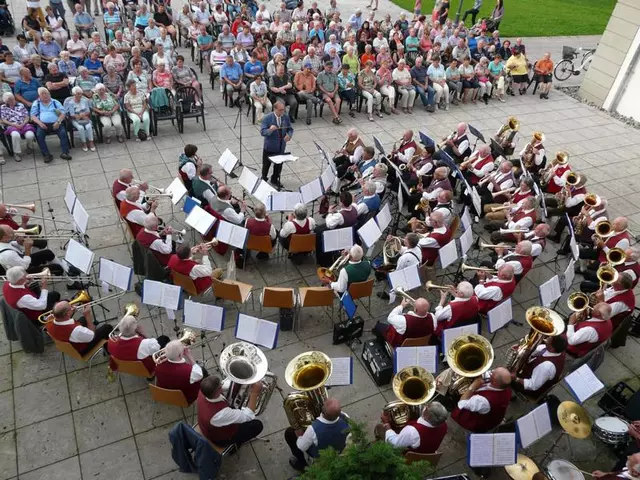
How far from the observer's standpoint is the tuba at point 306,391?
5.34 metres

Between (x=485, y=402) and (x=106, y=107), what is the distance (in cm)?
1040

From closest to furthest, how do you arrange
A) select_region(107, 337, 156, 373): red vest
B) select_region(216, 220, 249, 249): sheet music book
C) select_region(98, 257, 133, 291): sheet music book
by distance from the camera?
select_region(107, 337, 156, 373): red vest < select_region(98, 257, 133, 291): sheet music book < select_region(216, 220, 249, 249): sheet music book

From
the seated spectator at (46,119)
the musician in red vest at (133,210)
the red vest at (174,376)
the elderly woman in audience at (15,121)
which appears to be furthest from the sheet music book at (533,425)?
the elderly woman in audience at (15,121)

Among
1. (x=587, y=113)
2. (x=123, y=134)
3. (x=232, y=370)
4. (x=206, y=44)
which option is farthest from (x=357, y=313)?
(x=587, y=113)

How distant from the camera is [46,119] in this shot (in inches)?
422

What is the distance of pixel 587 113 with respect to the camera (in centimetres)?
1606

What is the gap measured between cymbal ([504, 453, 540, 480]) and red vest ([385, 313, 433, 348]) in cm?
182

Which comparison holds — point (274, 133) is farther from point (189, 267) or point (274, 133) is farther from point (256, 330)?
point (256, 330)

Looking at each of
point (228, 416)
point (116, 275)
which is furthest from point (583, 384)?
point (116, 275)

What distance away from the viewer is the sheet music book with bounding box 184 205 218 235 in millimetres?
7555

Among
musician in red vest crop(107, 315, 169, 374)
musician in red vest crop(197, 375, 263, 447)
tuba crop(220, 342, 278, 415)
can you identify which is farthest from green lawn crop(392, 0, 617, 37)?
musician in red vest crop(197, 375, 263, 447)

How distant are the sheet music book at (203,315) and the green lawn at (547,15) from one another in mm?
23241

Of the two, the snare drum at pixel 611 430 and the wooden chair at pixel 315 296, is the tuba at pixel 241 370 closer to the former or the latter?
the wooden chair at pixel 315 296

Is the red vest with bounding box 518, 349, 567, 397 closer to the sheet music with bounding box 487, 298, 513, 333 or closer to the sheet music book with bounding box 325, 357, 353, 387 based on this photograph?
the sheet music with bounding box 487, 298, 513, 333
